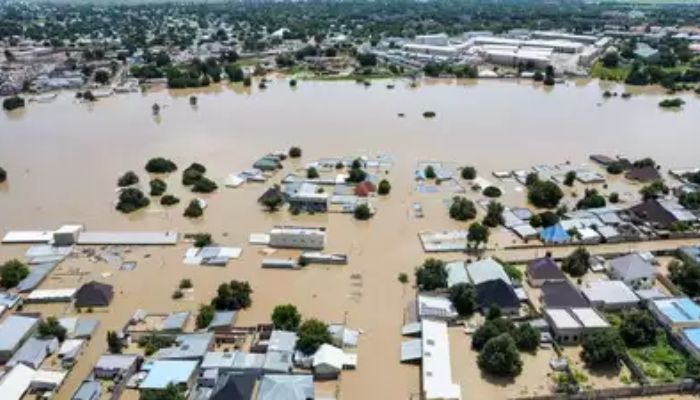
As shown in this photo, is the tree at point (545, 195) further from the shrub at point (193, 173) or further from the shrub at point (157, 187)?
the shrub at point (157, 187)

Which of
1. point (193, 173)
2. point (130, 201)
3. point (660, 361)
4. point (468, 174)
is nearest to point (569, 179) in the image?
point (468, 174)

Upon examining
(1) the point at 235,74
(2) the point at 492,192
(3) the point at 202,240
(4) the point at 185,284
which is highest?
(1) the point at 235,74

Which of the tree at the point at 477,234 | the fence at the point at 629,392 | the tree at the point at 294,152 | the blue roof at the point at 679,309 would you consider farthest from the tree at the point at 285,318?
the tree at the point at 294,152

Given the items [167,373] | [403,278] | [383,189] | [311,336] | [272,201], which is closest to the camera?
[167,373]

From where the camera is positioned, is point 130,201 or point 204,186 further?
point 204,186

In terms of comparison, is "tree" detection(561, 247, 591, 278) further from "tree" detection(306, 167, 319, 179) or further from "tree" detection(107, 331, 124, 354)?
"tree" detection(107, 331, 124, 354)

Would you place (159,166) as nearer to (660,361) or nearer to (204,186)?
(204,186)

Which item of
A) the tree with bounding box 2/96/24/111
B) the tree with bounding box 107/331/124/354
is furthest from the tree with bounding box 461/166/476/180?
the tree with bounding box 2/96/24/111
